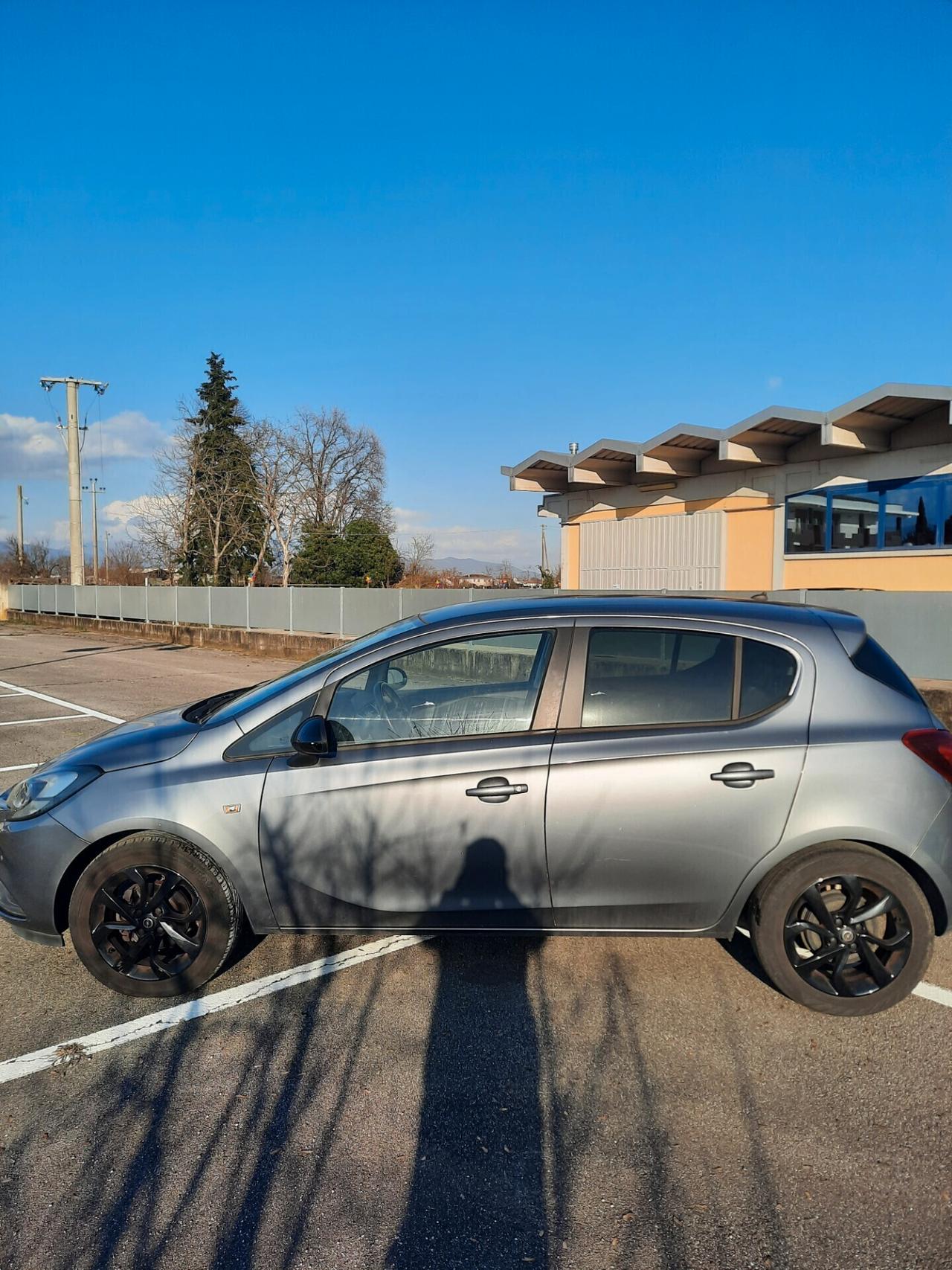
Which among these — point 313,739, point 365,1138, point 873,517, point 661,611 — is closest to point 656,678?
point 661,611

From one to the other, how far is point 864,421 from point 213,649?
1770cm

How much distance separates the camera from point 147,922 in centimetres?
→ 355

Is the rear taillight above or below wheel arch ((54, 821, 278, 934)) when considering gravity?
above

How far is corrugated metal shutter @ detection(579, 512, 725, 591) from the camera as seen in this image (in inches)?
654

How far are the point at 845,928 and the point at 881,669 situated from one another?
1.04 metres

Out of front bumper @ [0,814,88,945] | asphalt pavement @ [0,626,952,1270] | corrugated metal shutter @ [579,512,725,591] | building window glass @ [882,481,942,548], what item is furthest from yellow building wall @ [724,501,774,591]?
front bumper @ [0,814,88,945]

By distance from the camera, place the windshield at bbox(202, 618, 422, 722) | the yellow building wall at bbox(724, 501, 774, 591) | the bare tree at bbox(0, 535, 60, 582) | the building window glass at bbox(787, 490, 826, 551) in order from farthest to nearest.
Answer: the bare tree at bbox(0, 535, 60, 582) < the yellow building wall at bbox(724, 501, 774, 591) < the building window glass at bbox(787, 490, 826, 551) < the windshield at bbox(202, 618, 422, 722)

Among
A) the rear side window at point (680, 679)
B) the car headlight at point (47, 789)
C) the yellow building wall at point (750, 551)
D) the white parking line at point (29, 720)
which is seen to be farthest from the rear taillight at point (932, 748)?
the yellow building wall at point (750, 551)

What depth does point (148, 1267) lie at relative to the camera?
2.18 metres

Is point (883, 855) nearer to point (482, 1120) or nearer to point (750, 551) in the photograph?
point (482, 1120)

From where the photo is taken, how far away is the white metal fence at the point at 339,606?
10.6 m

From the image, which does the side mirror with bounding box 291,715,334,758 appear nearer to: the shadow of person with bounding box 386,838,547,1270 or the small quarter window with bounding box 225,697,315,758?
the small quarter window with bounding box 225,697,315,758

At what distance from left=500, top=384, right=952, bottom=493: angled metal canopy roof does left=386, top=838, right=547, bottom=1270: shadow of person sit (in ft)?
35.9

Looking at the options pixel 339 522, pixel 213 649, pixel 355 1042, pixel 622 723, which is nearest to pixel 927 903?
pixel 622 723
